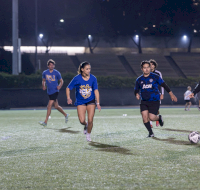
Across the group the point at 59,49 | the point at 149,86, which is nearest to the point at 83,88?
the point at 149,86

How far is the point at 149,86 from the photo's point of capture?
7191 millimetres

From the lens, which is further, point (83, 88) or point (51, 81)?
point (51, 81)

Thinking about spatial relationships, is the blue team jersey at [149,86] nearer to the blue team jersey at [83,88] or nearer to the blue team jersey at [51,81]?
the blue team jersey at [83,88]

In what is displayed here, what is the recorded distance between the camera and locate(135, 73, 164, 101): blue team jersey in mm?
7191

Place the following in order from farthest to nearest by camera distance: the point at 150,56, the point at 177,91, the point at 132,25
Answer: the point at 132,25 → the point at 150,56 → the point at 177,91

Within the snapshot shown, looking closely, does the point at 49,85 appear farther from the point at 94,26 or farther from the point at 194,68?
the point at 94,26

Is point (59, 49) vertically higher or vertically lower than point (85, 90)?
higher

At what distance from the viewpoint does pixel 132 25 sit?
5506cm

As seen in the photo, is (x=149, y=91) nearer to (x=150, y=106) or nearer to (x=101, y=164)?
(x=150, y=106)

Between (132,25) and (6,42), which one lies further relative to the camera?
(132,25)

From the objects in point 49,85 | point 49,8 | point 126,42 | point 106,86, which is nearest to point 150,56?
point 126,42

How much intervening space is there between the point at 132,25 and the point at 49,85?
46.9m

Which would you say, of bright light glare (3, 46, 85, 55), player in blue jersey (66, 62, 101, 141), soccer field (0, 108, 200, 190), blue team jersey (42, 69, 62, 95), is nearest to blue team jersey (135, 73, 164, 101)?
soccer field (0, 108, 200, 190)

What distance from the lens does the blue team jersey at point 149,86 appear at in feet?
23.6
